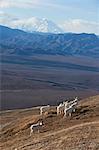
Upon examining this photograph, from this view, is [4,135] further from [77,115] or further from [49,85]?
[49,85]

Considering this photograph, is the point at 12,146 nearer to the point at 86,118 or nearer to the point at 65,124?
the point at 65,124

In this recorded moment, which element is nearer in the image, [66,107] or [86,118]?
[86,118]

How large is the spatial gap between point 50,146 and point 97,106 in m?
12.2

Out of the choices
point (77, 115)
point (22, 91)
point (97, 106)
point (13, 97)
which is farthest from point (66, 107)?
point (22, 91)

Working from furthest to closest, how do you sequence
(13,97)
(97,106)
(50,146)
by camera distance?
(13,97) < (97,106) < (50,146)

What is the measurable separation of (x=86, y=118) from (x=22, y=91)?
87.0 meters

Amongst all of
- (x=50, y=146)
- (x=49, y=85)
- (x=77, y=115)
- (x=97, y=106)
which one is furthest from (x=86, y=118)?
(x=49, y=85)

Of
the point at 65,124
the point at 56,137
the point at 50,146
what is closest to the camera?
the point at 50,146

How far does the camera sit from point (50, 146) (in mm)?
20969

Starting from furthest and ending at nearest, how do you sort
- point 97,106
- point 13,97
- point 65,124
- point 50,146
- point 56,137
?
point 13,97 → point 97,106 → point 65,124 → point 56,137 → point 50,146

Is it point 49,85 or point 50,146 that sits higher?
point 50,146

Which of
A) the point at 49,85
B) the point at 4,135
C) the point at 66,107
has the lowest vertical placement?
the point at 49,85

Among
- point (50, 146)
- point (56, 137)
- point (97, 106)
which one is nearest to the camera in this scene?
point (50, 146)

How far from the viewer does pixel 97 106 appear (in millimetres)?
32688
